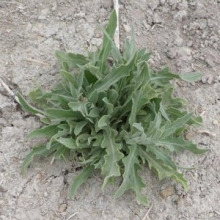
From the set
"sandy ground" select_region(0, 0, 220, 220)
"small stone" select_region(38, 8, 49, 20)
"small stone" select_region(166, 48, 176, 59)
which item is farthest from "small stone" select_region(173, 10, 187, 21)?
"small stone" select_region(38, 8, 49, 20)

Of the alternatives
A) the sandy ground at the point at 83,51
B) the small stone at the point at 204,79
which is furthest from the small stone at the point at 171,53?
the small stone at the point at 204,79

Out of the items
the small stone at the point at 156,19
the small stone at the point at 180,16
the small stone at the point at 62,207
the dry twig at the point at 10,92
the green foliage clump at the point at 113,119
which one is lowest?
the small stone at the point at 62,207

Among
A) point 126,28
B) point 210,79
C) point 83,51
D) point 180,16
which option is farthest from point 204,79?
point 83,51

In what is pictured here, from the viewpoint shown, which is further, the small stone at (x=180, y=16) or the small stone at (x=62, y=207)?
the small stone at (x=180, y=16)

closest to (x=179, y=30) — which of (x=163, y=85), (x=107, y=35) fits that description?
(x=163, y=85)

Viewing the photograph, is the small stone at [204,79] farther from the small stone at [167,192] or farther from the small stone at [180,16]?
the small stone at [167,192]

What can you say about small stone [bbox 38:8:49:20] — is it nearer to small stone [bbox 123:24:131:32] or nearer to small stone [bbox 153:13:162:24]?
small stone [bbox 123:24:131:32]

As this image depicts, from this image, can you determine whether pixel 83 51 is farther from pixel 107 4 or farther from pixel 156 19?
pixel 156 19
